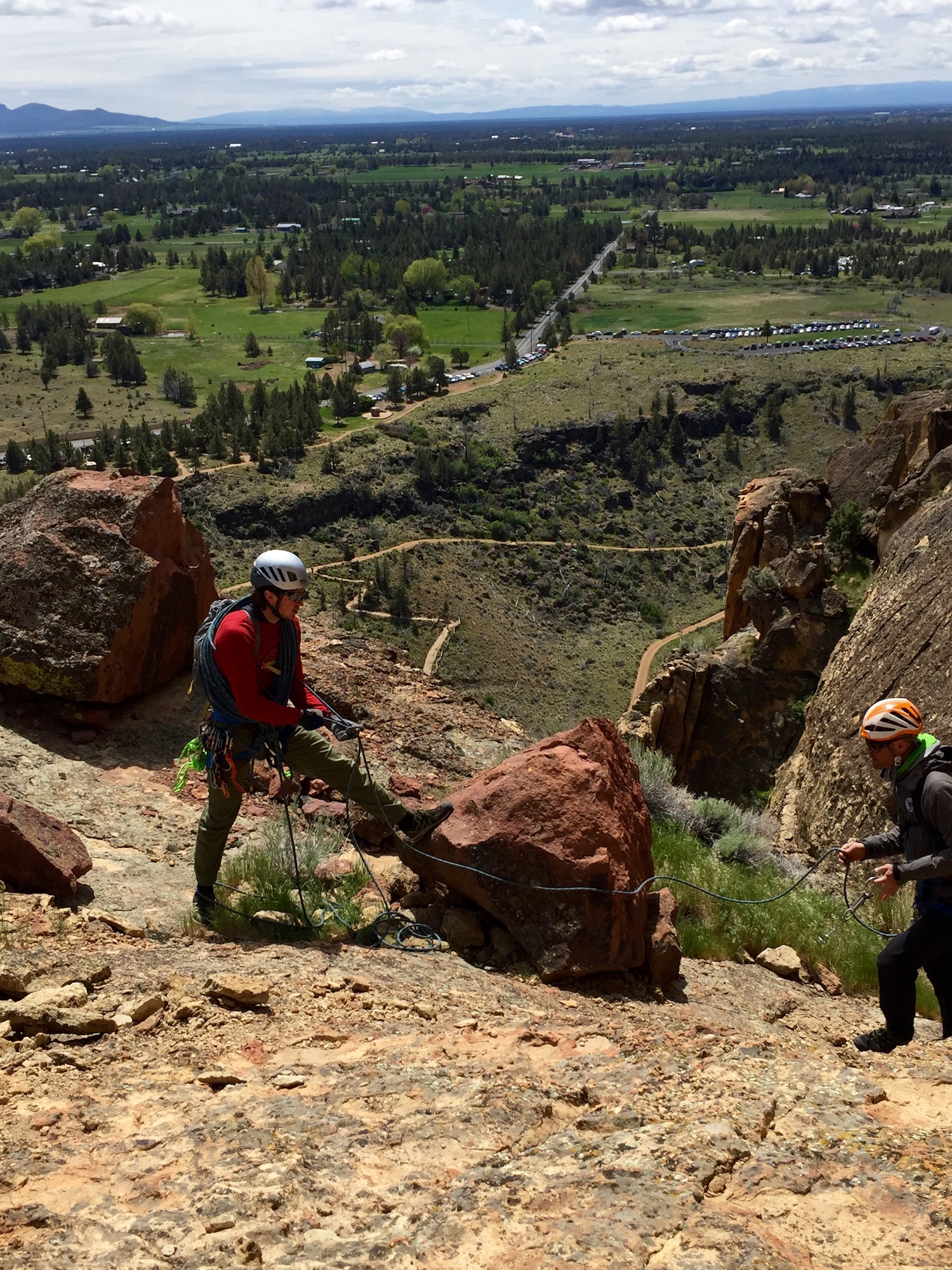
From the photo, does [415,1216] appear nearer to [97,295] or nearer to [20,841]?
[20,841]

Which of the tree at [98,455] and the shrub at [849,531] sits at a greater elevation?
the shrub at [849,531]

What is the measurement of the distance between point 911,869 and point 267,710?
3.71 metres

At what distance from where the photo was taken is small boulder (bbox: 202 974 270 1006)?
5324 millimetres

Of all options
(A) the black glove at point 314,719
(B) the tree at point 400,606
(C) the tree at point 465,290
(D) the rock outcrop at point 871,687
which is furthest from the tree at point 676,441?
(A) the black glove at point 314,719

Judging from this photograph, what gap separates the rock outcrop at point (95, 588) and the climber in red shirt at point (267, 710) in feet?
14.4

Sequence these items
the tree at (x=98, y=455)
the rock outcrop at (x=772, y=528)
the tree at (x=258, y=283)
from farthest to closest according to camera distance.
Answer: the tree at (x=258, y=283)
the tree at (x=98, y=455)
the rock outcrop at (x=772, y=528)

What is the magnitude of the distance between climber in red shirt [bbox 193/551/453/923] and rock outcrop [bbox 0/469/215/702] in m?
4.38

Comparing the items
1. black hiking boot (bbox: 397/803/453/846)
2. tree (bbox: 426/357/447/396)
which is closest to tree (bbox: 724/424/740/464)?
tree (bbox: 426/357/447/396)

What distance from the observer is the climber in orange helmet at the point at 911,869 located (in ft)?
17.7

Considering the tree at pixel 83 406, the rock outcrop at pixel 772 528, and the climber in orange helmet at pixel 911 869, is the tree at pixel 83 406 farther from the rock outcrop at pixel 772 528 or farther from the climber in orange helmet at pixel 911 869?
the climber in orange helmet at pixel 911 869

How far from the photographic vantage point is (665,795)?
32.9 ft

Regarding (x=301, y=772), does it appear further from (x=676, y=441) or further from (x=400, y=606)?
(x=676, y=441)

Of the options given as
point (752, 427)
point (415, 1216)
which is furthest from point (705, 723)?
point (752, 427)

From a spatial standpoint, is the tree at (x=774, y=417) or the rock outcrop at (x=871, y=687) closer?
the rock outcrop at (x=871, y=687)
